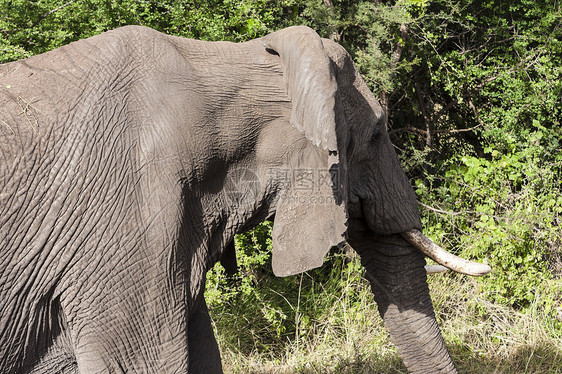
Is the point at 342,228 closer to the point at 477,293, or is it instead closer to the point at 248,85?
the point at 248,85

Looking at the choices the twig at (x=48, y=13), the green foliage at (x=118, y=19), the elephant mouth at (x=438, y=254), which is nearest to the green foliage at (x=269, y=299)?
the green foliage at (x=118, y=19)

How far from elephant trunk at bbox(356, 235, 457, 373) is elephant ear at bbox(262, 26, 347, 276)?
72 centimetres

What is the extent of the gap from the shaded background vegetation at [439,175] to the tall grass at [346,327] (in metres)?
0.02

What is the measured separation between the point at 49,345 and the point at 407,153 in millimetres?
4822

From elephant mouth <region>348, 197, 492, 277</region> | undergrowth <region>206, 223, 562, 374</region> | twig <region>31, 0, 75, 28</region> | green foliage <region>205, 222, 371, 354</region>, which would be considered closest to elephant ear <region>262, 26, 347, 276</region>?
elephant mouth <region>348, 197, 492, 277</region>

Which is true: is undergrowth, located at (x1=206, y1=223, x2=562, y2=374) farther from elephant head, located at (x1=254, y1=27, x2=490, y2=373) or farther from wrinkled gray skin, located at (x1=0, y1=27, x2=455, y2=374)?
wrinkled gray skin, located at (x1=0, y1=27, x2=455, y2=374)

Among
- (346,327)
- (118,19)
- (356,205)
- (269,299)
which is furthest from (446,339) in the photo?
(118,19)

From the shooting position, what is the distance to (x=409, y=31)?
21.4 ft

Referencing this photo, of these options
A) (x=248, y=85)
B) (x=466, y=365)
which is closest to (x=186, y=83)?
(x=248, y=85)

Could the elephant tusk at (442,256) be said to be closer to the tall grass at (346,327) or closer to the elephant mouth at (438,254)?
the elephant mouth at (438,254)

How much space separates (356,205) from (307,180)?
18.1 inches

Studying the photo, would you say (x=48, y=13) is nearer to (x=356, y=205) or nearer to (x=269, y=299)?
(x=269, y=299)

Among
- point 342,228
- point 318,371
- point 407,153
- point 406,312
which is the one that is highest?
point 342,228

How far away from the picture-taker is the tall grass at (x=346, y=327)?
17.9ft
